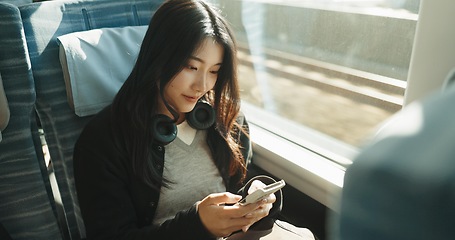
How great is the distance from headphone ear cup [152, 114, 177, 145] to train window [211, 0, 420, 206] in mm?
445

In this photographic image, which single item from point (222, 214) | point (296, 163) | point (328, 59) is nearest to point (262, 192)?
point (222, 214)

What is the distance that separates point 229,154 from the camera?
1096 millimetres

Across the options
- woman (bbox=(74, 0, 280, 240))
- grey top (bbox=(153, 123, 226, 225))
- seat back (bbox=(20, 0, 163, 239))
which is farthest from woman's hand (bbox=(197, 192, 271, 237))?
seat back (bbox=(20, 0, 163, 239))

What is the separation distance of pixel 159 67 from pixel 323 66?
573 mm

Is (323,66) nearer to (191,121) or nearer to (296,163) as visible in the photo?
(296,163)

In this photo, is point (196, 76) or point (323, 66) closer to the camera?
point (196, 76)

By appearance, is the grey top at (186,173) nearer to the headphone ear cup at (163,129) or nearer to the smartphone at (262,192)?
the headphone ear cup at (163,129)

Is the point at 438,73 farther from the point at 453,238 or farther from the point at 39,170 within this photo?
the point at 39,170

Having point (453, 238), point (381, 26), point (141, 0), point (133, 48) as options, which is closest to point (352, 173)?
point (453, 238)

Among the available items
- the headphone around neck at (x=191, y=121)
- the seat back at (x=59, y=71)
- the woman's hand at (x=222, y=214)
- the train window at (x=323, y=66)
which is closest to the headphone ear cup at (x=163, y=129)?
the headphone around neck at (x=191, y=121)

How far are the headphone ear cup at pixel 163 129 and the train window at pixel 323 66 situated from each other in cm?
45

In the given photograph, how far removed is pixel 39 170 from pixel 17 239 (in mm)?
202

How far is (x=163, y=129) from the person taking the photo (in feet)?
3.19

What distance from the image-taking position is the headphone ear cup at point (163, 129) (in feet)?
3.10
